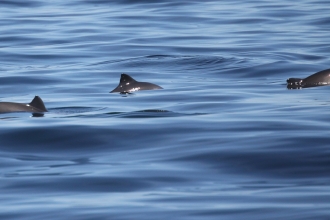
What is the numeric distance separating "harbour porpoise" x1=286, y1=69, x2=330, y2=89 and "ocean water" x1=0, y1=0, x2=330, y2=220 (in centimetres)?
45

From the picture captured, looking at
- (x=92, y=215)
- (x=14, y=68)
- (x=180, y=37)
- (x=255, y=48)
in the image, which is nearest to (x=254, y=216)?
(x=92, y=215)

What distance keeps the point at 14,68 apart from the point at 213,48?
679 cm

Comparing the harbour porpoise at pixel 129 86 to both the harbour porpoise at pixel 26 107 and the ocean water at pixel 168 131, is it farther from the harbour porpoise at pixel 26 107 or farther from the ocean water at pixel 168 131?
the harbour porpoise at pixel 26 107

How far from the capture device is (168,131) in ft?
40.8

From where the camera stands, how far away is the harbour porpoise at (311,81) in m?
18.6

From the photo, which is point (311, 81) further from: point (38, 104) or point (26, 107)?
point (26, 107)

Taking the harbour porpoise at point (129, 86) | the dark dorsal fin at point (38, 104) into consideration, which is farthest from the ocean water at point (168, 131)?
the dark dorsal fin at point (38, 104)

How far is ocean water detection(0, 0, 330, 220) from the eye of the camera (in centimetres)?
847

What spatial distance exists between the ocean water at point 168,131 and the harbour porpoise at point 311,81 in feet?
1.49

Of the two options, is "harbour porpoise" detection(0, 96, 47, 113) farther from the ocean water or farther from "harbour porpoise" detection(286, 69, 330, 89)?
"harbour porpoise" detection(286, 69, 330, 89)

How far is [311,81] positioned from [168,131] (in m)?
7.24

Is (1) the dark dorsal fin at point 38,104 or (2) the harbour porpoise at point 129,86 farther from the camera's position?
(2) the harbour porpoise at point 129,86

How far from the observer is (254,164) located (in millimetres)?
10156

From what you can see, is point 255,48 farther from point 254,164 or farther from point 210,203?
point 210,203
